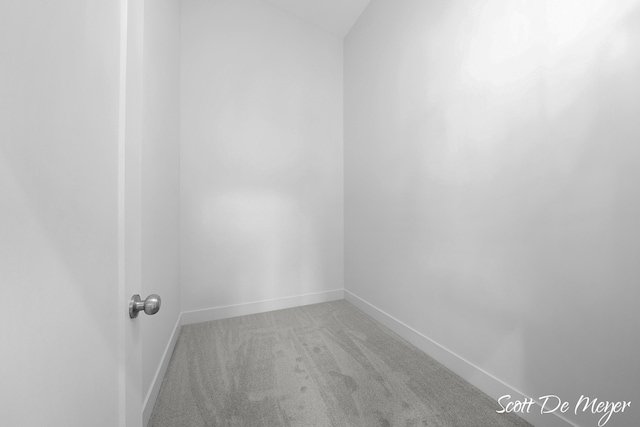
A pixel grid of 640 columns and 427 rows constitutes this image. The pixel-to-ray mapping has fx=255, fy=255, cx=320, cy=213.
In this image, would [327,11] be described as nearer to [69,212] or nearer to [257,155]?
[257,155]

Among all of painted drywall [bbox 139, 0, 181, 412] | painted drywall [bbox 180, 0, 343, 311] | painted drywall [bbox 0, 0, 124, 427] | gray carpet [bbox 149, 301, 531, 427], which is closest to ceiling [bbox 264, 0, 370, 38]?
painted drywall [bbox 180, 0, 343, 311]

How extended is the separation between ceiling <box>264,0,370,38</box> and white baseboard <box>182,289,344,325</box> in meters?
2.84

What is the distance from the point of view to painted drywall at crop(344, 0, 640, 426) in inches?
37.7

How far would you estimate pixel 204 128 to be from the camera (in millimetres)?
2250

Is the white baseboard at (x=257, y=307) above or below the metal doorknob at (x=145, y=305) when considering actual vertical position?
below

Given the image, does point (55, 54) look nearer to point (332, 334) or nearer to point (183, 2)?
point (332, 334)

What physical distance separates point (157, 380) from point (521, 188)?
213 cm

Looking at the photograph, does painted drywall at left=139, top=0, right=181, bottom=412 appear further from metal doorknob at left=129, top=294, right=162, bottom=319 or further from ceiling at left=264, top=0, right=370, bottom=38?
ceiling at left=264, top=0, right=370, bottom=38

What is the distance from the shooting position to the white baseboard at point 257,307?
2.22 m

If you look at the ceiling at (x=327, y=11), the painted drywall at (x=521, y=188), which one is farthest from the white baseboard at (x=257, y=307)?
the ceiling at (x=327, y=11)

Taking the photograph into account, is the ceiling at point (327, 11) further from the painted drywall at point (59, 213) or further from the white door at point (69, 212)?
the painted drywall at point (59, 213)

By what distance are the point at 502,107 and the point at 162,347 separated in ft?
7.67

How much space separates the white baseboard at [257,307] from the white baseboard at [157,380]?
0.86ft

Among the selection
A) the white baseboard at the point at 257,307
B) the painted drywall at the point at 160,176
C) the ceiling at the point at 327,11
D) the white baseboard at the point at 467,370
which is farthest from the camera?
the ceiling at the point at 327,11
